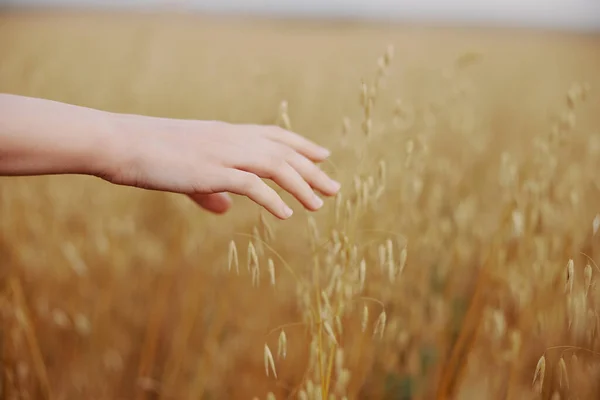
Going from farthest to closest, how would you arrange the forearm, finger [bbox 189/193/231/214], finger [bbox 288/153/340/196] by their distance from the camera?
finger [bbox 189/193/231/214] < finger [bbox 288/153/340/196] < the forearm

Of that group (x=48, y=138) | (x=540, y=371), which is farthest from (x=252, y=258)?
(x=540, y=371)

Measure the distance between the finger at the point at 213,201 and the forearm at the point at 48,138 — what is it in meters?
0.23

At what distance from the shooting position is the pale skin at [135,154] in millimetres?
661

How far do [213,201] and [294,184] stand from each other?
0.75 ft

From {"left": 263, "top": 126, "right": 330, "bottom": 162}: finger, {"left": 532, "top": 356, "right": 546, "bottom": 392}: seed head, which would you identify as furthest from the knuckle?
{"left": 532, "top": 356, "right": 546, "bottom": 392}: seed head

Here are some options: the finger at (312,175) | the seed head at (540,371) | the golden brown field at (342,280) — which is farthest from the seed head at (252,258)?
the seed head at (540,371)

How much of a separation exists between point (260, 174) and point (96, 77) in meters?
2.66

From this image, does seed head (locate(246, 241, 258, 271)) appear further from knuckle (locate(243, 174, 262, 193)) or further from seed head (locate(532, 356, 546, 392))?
seed head (locate(532, 356, 546, 392))

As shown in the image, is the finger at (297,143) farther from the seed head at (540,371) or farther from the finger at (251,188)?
the seed head at (540,371)

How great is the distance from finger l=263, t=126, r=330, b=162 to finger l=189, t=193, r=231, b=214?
0.16 m

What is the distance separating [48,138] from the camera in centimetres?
66

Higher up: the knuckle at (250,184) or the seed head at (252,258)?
the knuckle at (250,184)

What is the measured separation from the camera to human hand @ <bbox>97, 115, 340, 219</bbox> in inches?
26.7

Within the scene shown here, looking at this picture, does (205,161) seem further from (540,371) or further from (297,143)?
(540,371)
